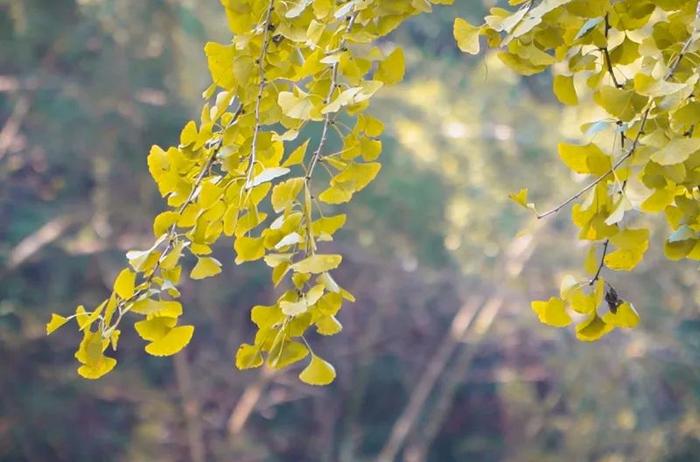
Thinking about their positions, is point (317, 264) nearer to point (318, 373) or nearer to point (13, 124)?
point (318, 373)

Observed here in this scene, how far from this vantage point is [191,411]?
3.68 m

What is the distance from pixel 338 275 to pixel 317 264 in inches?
131

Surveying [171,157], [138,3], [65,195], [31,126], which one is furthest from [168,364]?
[171,157]

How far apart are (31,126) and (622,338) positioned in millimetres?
2135

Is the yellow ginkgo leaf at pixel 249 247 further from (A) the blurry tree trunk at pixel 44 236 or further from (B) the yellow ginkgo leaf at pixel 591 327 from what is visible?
(A) the blurry tree trunk at pixel 44 236

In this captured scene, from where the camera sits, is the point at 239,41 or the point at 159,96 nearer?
the point at 239,41

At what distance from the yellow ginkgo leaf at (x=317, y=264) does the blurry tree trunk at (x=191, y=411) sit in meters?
3.24

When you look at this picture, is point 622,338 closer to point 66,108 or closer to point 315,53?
point 66,108

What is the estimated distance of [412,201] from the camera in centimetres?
347

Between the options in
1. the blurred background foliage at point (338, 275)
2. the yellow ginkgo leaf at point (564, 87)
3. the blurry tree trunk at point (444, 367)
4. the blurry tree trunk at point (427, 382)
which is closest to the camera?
the yellow ginkgo leaf at point (564, 87)

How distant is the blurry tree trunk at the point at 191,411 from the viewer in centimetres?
369

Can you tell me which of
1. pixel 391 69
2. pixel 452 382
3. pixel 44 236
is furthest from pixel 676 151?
pixel 452 382

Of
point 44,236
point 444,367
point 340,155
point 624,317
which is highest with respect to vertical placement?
point 340,155

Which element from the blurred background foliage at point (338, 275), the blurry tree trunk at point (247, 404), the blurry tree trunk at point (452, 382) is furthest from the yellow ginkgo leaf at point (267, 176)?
the blurry tree trunk at point (452, 382)
